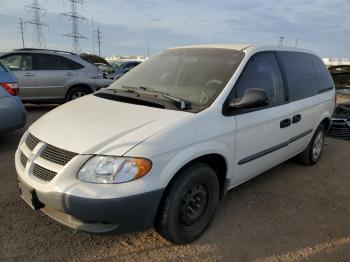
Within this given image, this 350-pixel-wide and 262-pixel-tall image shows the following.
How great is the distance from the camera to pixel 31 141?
2.93 meters

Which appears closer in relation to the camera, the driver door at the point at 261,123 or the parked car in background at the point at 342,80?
the driver door at the point at 261,123

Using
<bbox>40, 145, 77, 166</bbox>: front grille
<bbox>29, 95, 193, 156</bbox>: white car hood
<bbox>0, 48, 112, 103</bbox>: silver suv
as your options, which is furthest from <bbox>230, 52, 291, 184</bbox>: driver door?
<bbox>0, 48, 112, 103</bbox>: silver suv

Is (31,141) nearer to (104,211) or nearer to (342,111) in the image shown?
(104,211)

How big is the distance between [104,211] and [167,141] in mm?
674

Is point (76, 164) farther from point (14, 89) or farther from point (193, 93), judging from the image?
point (14, 89)

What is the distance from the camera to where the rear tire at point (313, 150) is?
5.08 metres

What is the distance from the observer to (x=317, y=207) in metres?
3.88

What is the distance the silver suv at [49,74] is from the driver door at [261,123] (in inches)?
265

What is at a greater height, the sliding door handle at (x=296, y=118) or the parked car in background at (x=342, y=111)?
the sliding door handle at (x=296, y=118)

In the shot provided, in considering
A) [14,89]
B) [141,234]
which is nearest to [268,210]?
[141,234]

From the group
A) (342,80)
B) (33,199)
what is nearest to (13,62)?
(33,199)

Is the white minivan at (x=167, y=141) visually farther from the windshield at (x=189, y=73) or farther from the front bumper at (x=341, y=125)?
the front bumper at (x=341, y=125)

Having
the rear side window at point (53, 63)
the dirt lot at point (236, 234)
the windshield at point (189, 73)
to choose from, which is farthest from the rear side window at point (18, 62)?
the windshield at point (189, 73)

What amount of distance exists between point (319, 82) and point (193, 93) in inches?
104
